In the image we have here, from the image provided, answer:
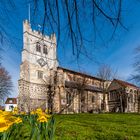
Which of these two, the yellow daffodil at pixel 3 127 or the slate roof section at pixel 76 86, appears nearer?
the yellow daffodil at pixel 3 127

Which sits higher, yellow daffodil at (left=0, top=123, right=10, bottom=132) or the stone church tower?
the stone church tower

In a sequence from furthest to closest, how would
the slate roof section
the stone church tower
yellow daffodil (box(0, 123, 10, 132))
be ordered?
1. the slate roof section
2. the stone church tower
3. yellow daffodil (box(0, 123, 10, 132))

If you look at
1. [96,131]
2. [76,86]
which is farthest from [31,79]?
[96,131]

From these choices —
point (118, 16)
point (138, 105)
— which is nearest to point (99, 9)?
point (118, 16)

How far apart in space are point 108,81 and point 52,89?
41.9ft

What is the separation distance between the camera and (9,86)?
Answer: 110 ft

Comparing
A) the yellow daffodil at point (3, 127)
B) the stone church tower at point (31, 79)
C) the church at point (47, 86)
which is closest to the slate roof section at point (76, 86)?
the church at point (47, 86)

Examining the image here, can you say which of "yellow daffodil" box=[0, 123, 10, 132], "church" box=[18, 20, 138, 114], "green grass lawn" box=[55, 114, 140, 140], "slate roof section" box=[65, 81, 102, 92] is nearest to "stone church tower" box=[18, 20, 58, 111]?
"church" box=[18, 20, 138, 114]

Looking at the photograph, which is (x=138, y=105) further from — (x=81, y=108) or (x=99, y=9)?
(x=99, y=9)

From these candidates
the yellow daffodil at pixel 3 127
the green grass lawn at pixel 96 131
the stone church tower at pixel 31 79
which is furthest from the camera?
the stone church tower at pixel 31 79

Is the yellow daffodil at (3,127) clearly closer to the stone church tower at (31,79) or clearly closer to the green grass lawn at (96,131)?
the green grass lawn at (96,131)

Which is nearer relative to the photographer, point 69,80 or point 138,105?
point 69,80

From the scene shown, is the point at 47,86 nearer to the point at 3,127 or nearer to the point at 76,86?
the point at 76,86

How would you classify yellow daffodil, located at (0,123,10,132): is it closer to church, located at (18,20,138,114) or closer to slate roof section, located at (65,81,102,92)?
church, located at (18,20,138,114)
